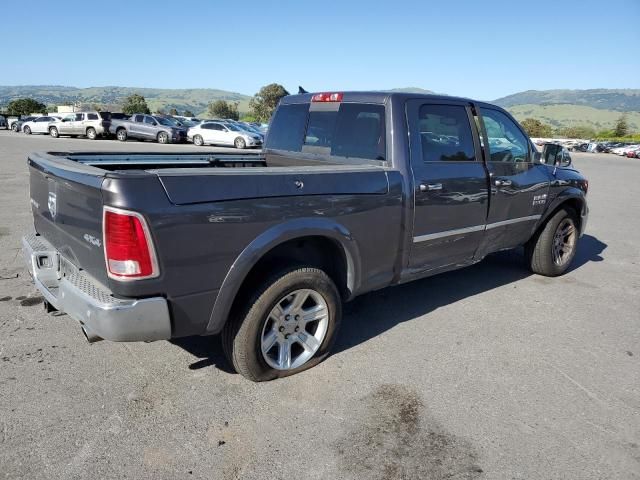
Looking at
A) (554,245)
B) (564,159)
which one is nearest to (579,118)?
(554,245)

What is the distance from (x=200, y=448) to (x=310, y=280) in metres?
1.18

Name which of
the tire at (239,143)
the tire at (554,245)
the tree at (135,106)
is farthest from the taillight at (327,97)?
the tree at (135,106)

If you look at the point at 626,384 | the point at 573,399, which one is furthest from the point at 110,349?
the point at 626,384

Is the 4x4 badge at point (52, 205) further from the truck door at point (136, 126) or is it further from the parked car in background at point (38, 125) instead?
the parked car in background at point (38, 125)

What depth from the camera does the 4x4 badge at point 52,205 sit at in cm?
293

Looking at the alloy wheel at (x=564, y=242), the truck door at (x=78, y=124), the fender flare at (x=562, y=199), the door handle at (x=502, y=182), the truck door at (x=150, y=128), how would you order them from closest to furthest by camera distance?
1. the door handle at (x=502, y=182)
2. the fender flare at (x=562, y=199)
3. the alloy wheel at (x=564, y=242)
4. the truck door at (x=150, y=128)
5. the truck door at (x=78, y=124)

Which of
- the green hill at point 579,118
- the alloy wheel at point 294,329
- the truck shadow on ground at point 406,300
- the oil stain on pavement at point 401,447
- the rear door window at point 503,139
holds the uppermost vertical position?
the green hill at point 579,118

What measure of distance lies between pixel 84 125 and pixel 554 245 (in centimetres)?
2826

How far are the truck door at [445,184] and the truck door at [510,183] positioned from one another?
0.58 ft

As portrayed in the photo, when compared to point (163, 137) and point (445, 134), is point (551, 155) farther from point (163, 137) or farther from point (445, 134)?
point (163, 137)

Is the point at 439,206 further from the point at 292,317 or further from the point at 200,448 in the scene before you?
the point at 200,448

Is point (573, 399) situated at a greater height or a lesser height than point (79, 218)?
lesser

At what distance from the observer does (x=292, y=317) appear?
315 centimetres

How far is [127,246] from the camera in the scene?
2332mm
